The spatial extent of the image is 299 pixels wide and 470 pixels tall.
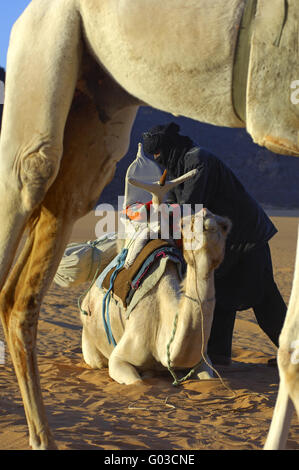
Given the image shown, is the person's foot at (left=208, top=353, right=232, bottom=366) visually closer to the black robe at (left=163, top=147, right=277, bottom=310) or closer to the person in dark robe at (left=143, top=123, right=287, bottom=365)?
the person in dark robe at (left=143, top=123, right=287, bottom=365)

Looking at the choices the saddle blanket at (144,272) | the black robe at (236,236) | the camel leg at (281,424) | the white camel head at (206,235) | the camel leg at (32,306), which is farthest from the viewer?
the black robe at (236,236)

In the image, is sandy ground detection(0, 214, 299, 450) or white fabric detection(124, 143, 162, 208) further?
white fabric detection(124, 143, 162, 208)

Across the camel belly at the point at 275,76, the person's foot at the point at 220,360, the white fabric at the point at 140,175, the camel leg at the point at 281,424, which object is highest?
the camel belly at the point at 275,76

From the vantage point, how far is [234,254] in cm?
686

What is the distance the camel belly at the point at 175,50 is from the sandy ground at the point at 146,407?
1.89m

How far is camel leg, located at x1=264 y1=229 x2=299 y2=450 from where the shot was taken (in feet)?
6.96

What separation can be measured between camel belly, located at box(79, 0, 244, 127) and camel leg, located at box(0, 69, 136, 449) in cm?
52

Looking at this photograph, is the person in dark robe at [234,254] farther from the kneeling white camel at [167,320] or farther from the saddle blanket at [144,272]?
the kneeling white camel at [167,320]

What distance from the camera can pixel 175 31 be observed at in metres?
2.16

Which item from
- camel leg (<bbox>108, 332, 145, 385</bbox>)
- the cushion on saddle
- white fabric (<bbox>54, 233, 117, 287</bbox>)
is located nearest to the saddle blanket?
the cushion on saddle

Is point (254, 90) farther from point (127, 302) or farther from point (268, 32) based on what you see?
point (127, 302)

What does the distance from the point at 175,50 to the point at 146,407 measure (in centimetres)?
318

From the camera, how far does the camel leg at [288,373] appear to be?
6.96 feet

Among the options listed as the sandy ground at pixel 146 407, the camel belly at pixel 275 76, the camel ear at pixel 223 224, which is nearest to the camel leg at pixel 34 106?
the camel belly at pixel 275 76
